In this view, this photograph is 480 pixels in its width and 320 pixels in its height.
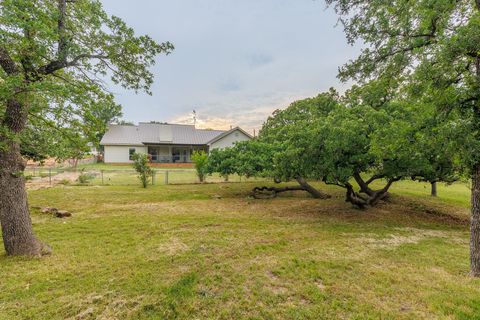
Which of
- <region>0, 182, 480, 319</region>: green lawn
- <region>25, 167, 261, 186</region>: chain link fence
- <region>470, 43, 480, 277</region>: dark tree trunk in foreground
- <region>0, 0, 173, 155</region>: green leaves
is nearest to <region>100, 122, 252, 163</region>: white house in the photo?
<region>25, 167, 261, 186</region>: chain link fence

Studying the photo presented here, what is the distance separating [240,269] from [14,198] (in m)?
4.31

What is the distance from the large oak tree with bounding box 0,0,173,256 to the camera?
332cm

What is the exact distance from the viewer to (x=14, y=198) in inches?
158

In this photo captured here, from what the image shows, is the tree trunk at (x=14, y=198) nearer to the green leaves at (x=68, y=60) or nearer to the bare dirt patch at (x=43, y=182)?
the green leaves at (x=68, y=60)

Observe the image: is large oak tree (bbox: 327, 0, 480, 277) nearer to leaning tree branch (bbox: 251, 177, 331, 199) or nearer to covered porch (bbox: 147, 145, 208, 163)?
leaning tree branch (bbox: 251, 177, 331, 199)

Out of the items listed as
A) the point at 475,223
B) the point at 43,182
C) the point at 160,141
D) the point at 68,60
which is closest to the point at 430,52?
the point at 475,223

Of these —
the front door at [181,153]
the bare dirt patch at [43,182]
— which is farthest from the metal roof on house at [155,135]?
the bare dirt patch at [43,182]

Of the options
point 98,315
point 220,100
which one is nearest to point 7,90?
point 98,315

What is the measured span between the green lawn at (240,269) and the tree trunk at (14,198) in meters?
0.32

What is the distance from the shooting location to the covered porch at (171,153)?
2739 cm

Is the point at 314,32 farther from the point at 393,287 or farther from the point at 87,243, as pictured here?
the point at 87,243

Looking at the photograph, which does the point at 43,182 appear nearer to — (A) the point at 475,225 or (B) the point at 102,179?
(B) the point at 102,179

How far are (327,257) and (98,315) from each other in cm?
379

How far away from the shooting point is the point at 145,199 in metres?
9.58
